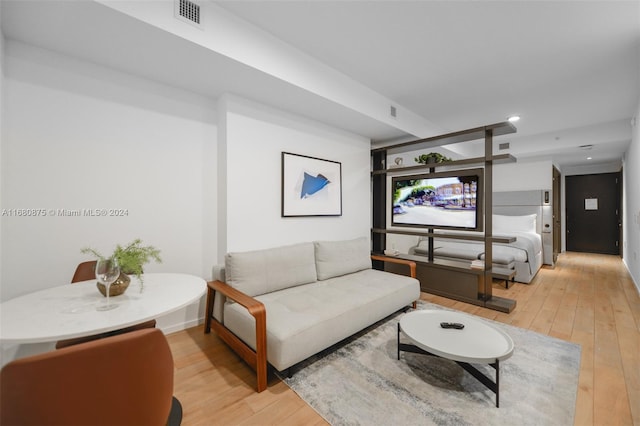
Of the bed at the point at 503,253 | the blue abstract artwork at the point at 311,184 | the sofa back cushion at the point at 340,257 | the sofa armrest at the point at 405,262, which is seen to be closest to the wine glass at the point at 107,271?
the sofa back cushion at the point at 340,257

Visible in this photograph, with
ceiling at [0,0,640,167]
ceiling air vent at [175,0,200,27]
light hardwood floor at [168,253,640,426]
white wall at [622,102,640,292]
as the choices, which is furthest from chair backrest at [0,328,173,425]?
white wall at [622,102,640,292]

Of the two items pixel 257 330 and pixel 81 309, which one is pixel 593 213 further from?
pixel 81 309

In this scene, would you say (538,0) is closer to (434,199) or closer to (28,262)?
(434,199)

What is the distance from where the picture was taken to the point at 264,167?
3.05 m

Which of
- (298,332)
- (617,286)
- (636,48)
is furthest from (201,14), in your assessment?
(617,286)

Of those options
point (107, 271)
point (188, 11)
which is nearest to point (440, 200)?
point (188, 11)

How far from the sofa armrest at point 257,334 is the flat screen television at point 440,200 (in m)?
2.75

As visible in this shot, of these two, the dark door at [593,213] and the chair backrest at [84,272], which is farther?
the dark door at [593,213]

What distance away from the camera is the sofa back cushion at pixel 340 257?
3.18 meters

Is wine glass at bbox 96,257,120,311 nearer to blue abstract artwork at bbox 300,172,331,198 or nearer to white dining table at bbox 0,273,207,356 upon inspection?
white dining table at bbox 0,273,207,356

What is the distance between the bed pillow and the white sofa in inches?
158

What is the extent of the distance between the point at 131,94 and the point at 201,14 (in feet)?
3.29

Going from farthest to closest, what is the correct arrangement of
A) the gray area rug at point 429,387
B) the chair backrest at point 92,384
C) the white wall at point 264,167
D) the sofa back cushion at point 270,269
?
the white wall at point 264,167
the sofa back cushion at point 270,269
the gray area rug at point 429,387
the chair backrest at point 92,384

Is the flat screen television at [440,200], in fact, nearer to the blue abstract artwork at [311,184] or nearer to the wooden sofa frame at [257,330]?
the blue abstract artwork at [311,184]
